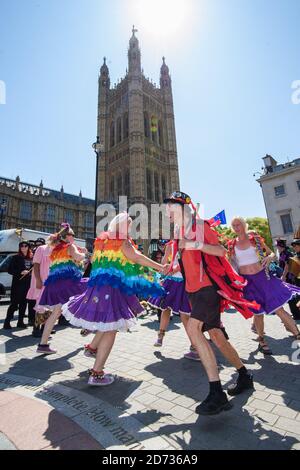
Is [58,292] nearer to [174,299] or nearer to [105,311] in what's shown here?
[105,311]

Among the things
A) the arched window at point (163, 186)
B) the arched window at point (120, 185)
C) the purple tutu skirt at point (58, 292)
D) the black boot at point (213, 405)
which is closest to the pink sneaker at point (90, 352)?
the purple tutu skirt at point (58, 292)

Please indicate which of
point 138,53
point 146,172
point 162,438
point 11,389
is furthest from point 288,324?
point 138,53

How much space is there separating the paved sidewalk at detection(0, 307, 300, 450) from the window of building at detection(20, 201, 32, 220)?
171 ft

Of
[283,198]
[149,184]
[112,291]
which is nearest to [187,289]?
[112,291]

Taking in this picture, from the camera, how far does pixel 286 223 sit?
2720cm

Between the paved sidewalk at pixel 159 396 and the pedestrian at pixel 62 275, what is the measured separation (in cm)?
89

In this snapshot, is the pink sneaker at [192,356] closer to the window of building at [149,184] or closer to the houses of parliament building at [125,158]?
the houses of parliament building at [125,158]

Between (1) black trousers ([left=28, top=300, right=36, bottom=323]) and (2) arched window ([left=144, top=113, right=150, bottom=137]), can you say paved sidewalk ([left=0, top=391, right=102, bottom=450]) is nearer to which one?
(1) black trousers ([left=28, top=300, right=36, bottom=323])

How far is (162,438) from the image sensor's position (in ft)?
6.65

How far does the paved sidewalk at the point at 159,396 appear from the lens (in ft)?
6.64

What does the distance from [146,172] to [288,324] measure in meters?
49.3

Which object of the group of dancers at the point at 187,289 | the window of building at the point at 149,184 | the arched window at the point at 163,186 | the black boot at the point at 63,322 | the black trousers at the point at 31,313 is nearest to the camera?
the group of dancers at the point at 187,289

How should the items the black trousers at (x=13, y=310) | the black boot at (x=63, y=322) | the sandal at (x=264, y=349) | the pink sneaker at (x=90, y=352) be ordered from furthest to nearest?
the black boot at (x=63, y=322) → the black trousers at (x=13, y=310) → the sandal at (x=264, y=349) → the pink sneaker at (x=90, y=352)
